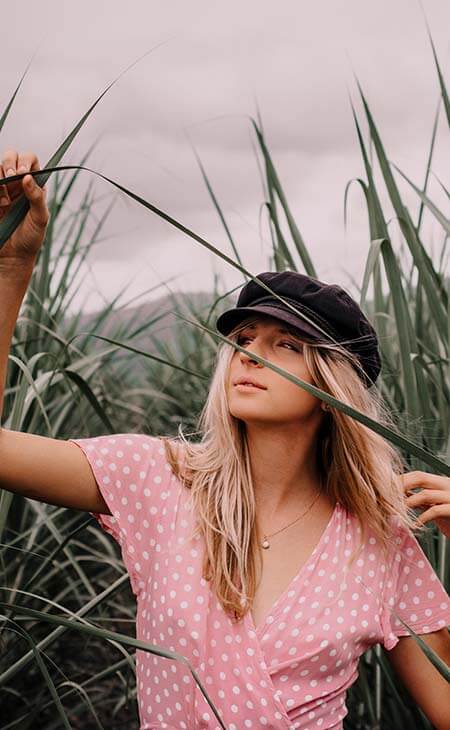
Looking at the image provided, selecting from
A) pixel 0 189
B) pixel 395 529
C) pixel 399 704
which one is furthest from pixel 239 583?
pixel 0 189

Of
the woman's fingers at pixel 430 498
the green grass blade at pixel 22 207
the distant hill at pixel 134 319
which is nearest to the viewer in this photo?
the green grass blade at pixel 22 207

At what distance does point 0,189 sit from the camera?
0.93 m

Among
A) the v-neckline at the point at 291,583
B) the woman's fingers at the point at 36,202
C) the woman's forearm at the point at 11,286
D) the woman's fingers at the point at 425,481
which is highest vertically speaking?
the woman's fingers at the point at 36,202

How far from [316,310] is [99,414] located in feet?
1.14

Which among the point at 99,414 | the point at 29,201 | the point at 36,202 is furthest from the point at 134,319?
the point at 29,201

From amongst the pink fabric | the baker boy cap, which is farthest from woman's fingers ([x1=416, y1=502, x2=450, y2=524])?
the baker boy cap

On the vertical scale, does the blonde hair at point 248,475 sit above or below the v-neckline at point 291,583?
above

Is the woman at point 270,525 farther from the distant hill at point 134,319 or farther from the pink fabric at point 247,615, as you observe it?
the distant hill at point 134,319

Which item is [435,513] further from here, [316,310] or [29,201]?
[29,201]

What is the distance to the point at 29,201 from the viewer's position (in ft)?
2.64

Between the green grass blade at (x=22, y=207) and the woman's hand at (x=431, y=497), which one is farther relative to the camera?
the woman's hand at (x=431, y=497)

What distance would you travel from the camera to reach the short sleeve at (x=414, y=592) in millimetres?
1246

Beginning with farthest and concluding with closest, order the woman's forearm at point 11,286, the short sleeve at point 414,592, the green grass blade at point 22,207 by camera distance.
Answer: the short sleeve at point 414,592, the woman's forearm at point 11,286, the green grass blade at point 22,207

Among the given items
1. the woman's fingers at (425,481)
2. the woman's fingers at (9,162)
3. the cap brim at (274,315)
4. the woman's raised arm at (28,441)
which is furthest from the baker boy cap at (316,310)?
the woman's fingers at (9,162)
